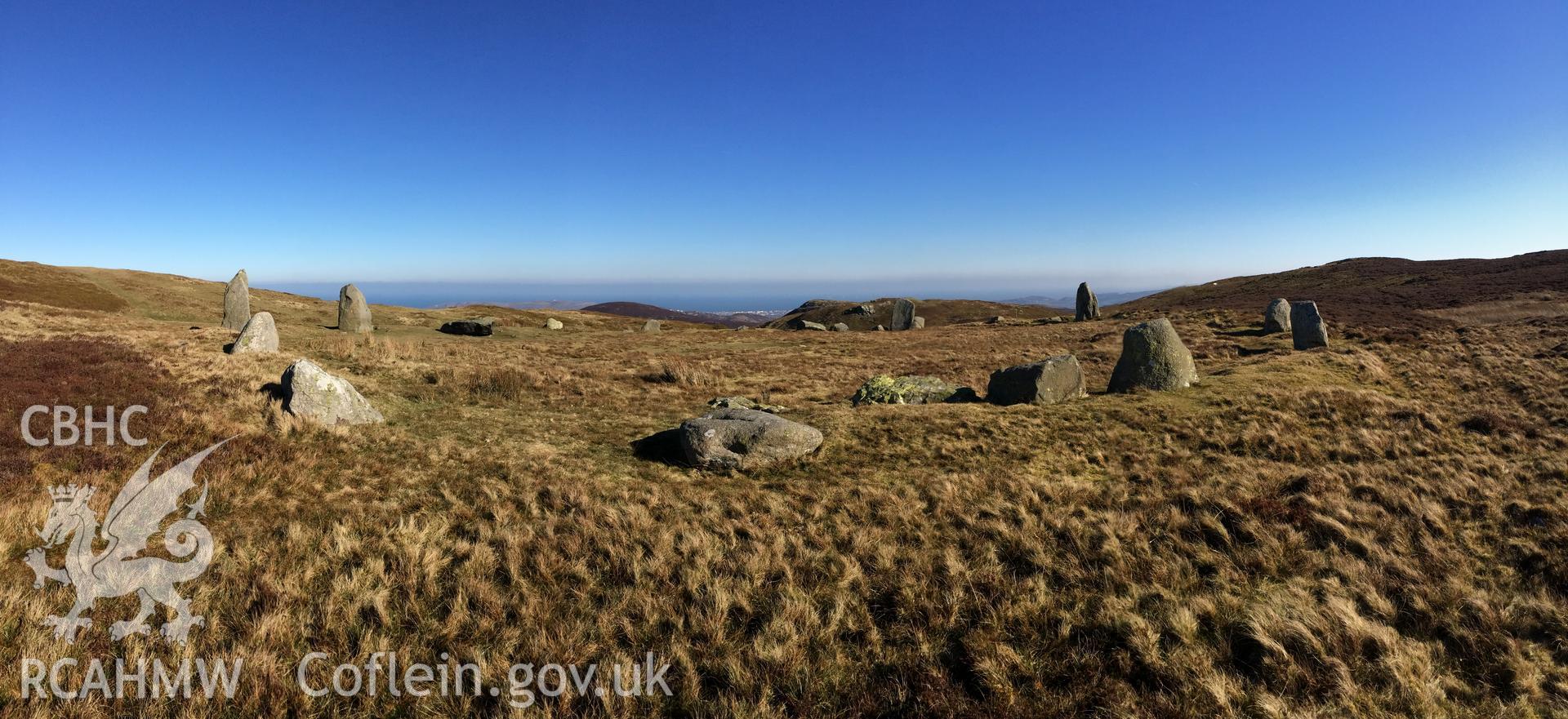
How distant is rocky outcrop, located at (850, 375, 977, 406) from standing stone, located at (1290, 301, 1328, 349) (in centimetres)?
2097

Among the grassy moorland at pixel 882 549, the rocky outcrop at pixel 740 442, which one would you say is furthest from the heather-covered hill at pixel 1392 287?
the rocky outcrop at pixel 740 442

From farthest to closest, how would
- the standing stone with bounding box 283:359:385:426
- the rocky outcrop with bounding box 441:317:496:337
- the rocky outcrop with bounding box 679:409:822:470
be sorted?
the rocky outcrop with bounding box 441:317:496:337
the standing stone with bounding box 283:359:385:426
the rocky outcrop with bounding box 679:409:822:470

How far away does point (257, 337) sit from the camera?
1961 centimetres

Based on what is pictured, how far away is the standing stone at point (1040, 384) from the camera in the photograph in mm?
17781

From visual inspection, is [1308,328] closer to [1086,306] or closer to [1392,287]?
[1086,306]

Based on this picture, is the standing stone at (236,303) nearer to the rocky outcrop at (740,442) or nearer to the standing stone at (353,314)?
the standing stone at (353,314)

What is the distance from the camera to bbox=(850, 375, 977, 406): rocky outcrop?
1970 cm

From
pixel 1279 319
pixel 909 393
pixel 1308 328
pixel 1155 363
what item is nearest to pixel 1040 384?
pixel 909 393

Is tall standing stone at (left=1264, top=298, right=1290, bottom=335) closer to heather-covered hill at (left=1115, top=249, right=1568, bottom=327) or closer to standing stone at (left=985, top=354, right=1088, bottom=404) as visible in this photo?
heather-covered hill at (left=1115, top=249, right=1568, bottom=327)

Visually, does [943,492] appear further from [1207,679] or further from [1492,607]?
[1492,607]

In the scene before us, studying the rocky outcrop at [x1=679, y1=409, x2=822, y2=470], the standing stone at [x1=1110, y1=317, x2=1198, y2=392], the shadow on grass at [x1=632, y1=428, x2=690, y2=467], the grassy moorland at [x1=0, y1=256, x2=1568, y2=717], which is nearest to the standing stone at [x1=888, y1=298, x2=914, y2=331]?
the standing stone at [x1=1110, y1=317, x2=1198, y2=392]

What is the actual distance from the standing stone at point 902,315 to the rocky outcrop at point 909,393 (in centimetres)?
4242

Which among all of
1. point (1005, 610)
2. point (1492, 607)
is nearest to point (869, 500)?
point (1005, 610)

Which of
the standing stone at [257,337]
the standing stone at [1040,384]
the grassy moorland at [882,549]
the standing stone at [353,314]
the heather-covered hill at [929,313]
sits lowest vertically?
the grassy moorland at [882,549]
